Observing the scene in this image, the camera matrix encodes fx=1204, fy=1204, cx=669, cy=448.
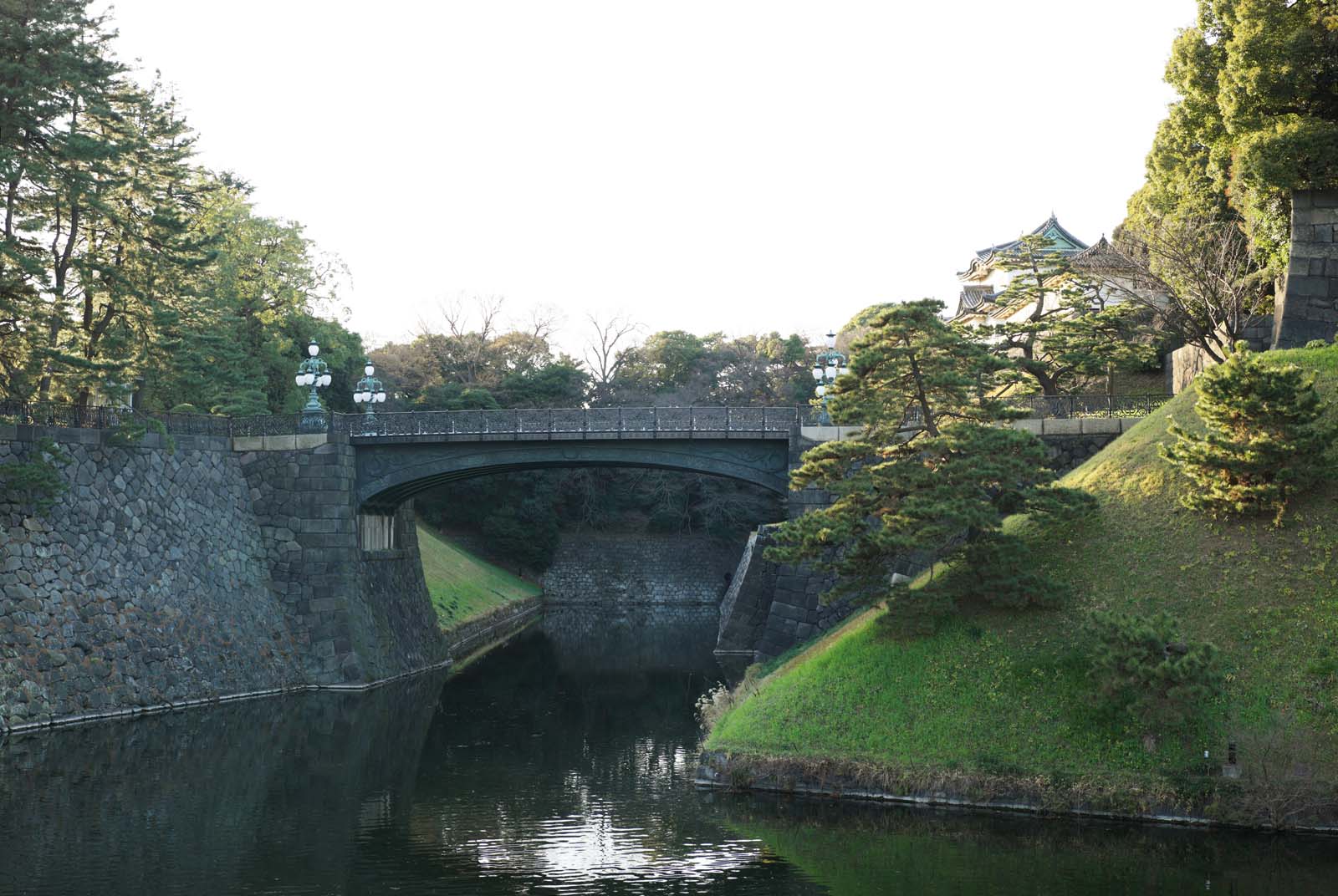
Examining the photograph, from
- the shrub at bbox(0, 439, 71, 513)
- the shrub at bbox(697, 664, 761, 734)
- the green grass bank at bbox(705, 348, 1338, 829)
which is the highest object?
the shrub at bbox(0, 439, 71, 513)

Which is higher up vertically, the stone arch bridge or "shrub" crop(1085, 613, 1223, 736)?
the stone arch bridge

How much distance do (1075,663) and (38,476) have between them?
22.2 m

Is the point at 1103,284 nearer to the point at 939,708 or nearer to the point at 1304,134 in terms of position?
the point at 1304,134

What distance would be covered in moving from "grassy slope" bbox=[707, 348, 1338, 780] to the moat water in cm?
126

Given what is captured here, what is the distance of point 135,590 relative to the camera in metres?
29.7

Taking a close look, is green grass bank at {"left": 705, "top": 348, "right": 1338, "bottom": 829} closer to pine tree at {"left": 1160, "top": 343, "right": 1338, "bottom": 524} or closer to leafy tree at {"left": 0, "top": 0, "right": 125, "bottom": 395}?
pine tree at {"left": 1160, "top": 343, "right": 1338, "bottom": 524}

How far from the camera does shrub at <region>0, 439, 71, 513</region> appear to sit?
26672mm

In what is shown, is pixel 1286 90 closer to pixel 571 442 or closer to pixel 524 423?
pixel 571 442

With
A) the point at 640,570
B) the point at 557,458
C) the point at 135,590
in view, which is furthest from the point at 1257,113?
the point at 640,570

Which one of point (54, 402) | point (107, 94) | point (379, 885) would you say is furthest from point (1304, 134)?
point (54, 402)

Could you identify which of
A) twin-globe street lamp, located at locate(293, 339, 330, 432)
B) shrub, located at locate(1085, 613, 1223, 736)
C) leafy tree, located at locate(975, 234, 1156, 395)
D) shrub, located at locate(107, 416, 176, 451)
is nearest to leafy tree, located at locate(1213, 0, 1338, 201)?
leafy tree, located at locate(975, 234, 1156, 395)

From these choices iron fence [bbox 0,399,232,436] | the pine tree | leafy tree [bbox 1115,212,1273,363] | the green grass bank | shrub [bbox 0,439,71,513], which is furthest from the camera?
leafy tree [bbox 1115,212,1273,363]

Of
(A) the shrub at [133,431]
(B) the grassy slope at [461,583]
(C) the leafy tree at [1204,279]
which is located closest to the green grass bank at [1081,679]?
(C) the leafy tree at [1204,279]

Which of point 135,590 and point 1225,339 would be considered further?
point 1225,339
